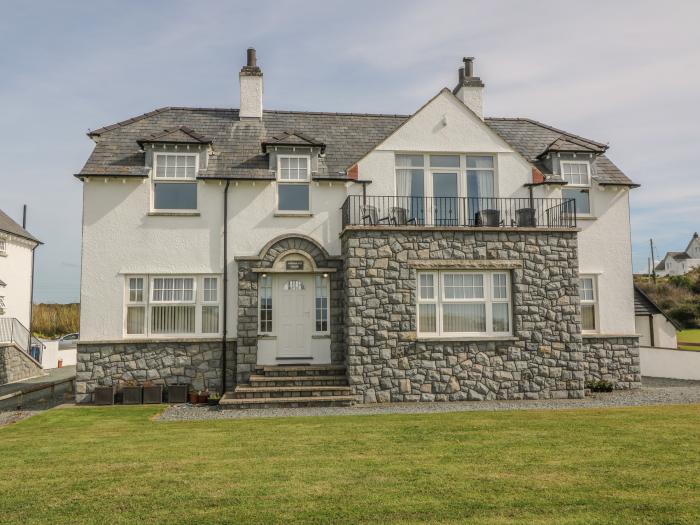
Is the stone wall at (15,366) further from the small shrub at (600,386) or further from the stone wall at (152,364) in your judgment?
the small shrub at (600,386)

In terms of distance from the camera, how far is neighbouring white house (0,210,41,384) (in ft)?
71.1

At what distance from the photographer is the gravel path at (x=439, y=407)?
12.4 metres

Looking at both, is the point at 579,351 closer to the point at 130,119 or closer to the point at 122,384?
the point at 122,384

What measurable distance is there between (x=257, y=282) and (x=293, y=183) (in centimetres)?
326

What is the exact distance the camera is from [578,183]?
17141 millimetres

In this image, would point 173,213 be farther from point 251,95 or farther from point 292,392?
point 292,392

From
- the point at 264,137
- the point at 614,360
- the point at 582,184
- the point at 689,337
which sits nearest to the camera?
the point at 614,360

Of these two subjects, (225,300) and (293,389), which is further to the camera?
(225,300)

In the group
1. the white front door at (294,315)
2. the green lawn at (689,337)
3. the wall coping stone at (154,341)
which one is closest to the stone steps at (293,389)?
the white front door at (294,315)

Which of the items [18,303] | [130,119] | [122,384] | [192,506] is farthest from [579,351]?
[18,303]

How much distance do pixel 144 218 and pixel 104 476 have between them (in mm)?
9454

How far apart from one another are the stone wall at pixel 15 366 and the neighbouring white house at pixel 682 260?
4333 inches

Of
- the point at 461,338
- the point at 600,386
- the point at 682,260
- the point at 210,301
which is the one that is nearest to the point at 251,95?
the point at 210,301

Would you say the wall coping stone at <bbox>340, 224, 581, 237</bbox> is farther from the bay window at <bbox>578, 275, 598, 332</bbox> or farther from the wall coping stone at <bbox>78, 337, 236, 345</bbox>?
the wall coping stone at <bbox>78, 337, 236, 345</bbox>
